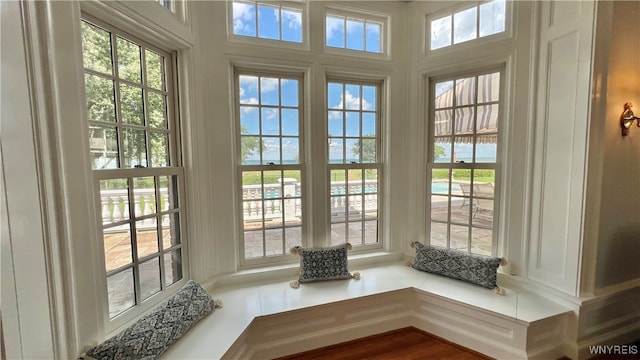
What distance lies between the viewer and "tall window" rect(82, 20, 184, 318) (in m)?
1.55

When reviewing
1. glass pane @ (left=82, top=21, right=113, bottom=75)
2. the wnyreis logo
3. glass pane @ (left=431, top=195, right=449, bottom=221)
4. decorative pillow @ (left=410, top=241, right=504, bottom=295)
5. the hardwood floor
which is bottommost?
the hardwood floor

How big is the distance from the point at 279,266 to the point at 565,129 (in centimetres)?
273

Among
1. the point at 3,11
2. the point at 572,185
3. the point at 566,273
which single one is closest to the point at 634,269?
the point at 566,273

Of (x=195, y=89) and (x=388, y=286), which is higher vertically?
(x=195, y=89)

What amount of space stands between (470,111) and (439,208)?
105 cm

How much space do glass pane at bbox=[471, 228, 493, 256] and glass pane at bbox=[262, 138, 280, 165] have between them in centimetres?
213

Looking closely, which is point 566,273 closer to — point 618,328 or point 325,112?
point 618,328

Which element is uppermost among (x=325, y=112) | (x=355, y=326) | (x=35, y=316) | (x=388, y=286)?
(x=325, y=112)

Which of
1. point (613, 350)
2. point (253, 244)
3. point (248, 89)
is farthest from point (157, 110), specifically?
point (613, 350)

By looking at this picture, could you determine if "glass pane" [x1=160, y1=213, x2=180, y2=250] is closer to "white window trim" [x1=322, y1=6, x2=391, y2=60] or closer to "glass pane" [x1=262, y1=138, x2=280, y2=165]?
"glass pane" [x1=262, y1=138, x2=280, y2=165]

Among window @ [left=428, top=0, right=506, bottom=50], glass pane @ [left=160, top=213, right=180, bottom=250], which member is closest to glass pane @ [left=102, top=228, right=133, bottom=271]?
glass pane @ [left=160, top=213, right=180, bottom=250]

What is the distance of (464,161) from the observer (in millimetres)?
2748

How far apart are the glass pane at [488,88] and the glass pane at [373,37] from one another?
1.09m

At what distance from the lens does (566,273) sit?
82.7 inches
